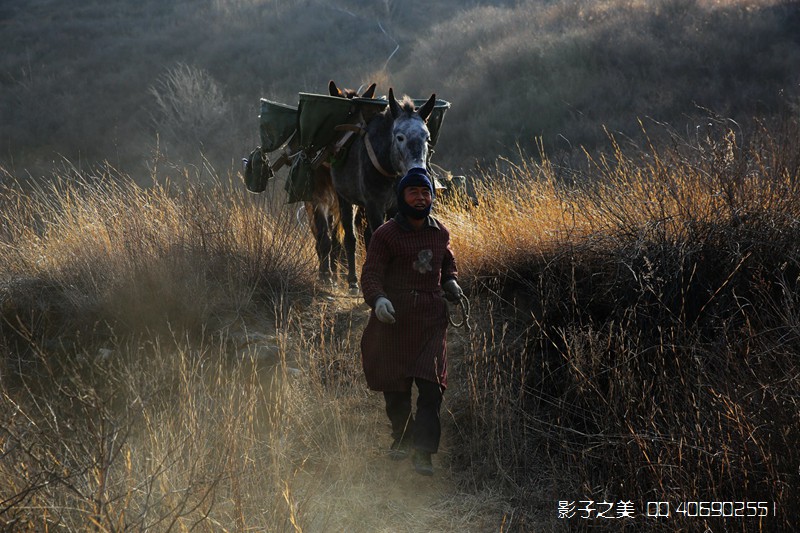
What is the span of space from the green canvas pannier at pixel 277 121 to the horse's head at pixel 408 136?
165cm

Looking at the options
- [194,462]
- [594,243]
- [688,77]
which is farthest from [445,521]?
[688,77]

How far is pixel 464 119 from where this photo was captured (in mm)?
20750

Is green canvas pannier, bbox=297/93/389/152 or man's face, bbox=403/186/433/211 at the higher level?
green canvas pannier, bbox=297/93/389/152

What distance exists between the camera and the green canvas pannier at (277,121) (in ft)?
21.7

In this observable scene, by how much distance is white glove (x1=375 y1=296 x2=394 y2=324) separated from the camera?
3.54 metres

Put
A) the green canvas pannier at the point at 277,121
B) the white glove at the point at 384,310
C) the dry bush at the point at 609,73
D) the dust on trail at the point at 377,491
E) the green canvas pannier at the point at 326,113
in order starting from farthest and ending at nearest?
the dry bush at the point at 609,73 → the green canvas pannier at the point at 277,121 → the green canvas pannier at the point at 326,113 → the dust on trail at the point at 377,491 → the white glove at the point at 384,310

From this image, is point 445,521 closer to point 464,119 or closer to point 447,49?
point 464,119

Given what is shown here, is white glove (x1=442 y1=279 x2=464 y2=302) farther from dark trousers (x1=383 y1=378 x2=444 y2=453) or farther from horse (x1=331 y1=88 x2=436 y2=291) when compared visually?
horse (x1=331 y1=88 x2=436 y2=291)

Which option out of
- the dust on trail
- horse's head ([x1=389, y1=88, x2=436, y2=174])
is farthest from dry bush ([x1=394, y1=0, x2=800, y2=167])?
the dust on trail

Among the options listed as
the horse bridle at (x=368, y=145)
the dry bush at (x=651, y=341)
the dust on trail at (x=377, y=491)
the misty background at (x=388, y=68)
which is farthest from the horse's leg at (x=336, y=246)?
the misty background at (x=388, y=68)

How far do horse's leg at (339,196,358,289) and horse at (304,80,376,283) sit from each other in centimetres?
26

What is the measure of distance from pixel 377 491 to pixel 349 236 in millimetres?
3123

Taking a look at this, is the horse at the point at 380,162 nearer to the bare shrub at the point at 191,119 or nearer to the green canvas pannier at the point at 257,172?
the green canvas pannier at the point at 257,172

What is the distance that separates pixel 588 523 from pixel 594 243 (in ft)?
7.58
